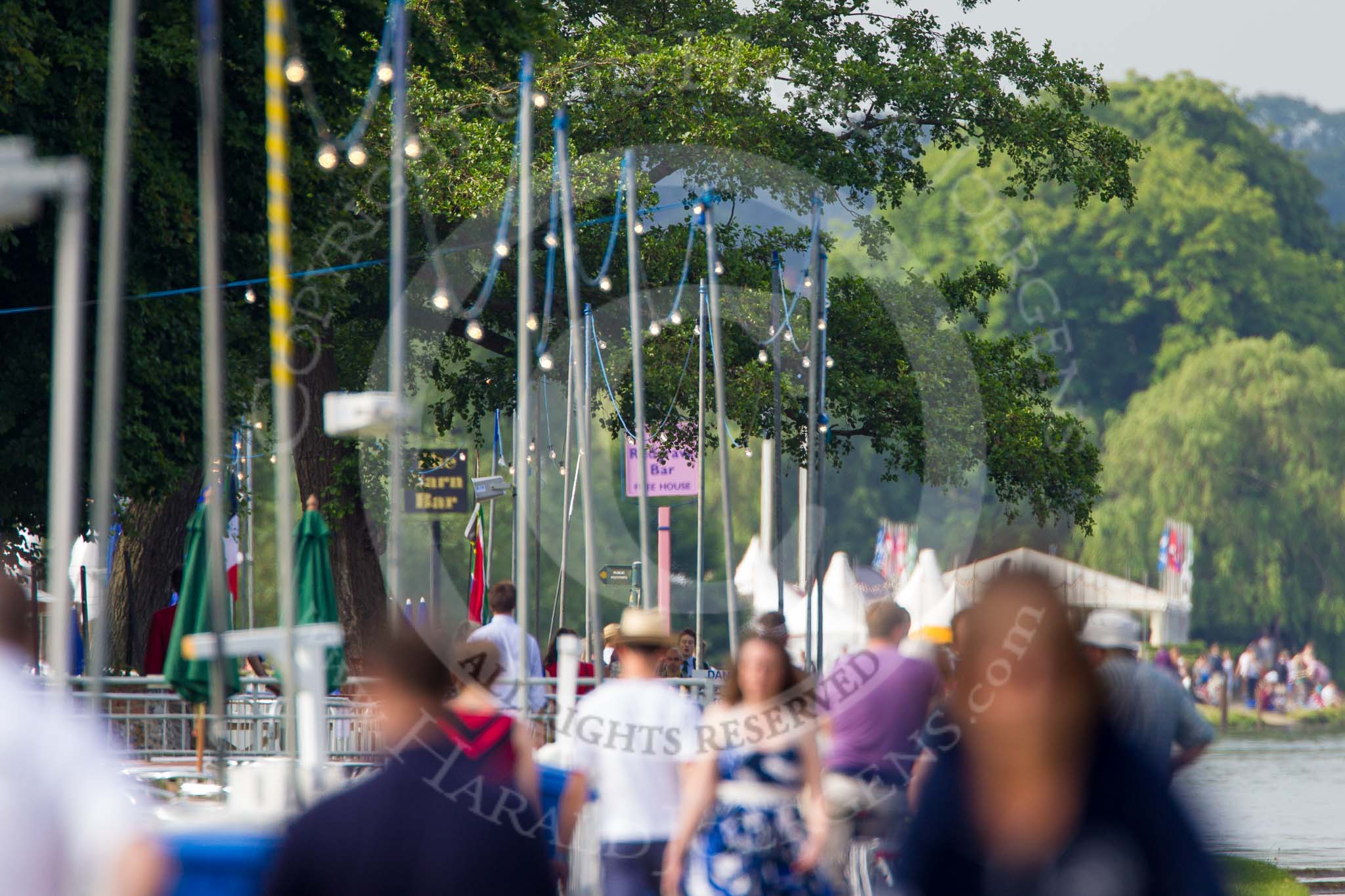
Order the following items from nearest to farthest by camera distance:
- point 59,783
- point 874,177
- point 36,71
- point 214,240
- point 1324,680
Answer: point 59,783 → point 214,240 → point 36,71 → point 874,177 → point 1324,680

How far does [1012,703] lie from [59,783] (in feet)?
4.78

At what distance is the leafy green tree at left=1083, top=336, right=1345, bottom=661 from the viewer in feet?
181

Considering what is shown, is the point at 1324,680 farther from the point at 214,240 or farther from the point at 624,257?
the point at 214,240

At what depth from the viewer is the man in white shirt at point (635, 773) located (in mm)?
7273

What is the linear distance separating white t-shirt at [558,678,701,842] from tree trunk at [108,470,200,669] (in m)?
17.0

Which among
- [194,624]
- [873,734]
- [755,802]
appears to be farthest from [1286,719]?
[755,802]

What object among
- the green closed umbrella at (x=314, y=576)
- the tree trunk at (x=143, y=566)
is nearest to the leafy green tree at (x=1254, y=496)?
the tree trunk at (x=143, y=566)

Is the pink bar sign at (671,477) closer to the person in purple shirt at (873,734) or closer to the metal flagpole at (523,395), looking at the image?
the metal flagpole at (523,395)

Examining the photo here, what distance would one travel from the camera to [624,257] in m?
25.4

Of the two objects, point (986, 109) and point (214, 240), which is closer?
point (214, 240)

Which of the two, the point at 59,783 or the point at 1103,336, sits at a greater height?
the point at 1103,336

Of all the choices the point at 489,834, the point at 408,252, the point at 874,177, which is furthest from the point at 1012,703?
the point at 874,177

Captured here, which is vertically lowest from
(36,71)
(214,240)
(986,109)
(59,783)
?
(59,783)

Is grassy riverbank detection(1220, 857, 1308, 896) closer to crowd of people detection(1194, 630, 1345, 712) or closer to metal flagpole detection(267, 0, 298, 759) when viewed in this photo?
metal flagpole detection(267, 0, 298, 759)
